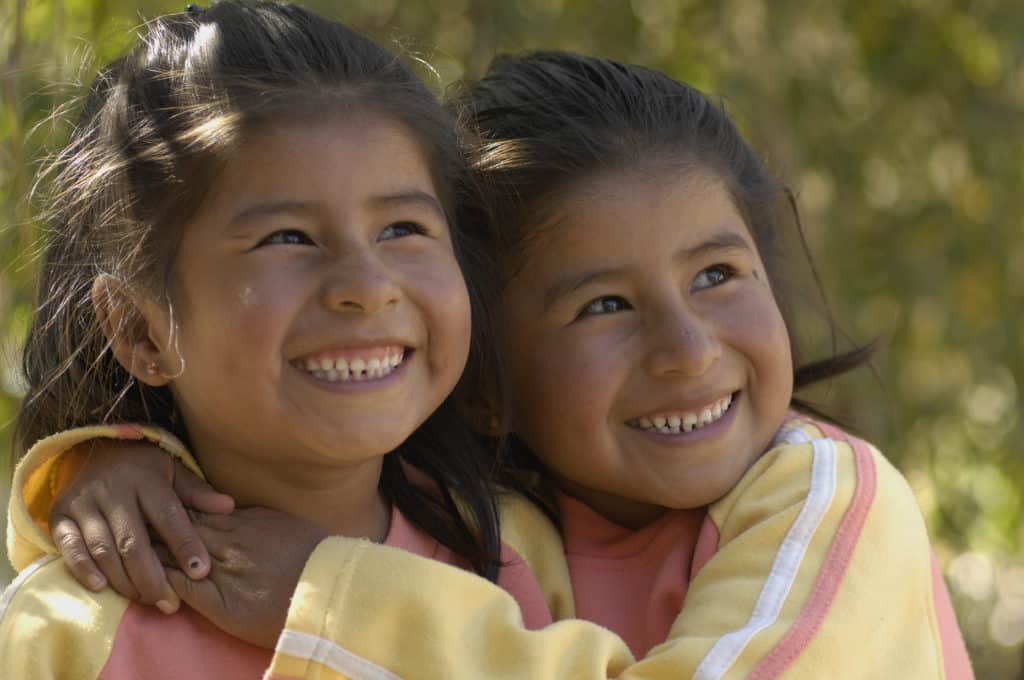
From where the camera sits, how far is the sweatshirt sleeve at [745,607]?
1859 mm

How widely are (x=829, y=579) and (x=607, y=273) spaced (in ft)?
1.81

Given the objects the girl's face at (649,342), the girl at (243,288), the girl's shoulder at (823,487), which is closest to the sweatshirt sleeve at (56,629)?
the girl at (243,288)

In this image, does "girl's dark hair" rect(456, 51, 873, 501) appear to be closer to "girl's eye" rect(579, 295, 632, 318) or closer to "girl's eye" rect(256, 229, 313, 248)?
"girl's eye" rect(579, 295, 632, 318)

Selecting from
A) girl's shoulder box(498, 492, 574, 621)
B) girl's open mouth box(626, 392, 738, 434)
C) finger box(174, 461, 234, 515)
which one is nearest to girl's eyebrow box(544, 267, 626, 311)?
girl's open mouth box(626, 392, 738, 434)

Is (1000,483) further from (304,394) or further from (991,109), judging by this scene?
(304,394)

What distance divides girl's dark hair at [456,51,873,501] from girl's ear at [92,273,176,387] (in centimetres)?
57

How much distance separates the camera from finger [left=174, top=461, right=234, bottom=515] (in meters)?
2.09

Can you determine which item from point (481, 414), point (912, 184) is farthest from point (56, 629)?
point (912, 184)

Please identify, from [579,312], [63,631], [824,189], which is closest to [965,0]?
[824,189]

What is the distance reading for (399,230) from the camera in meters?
2.12

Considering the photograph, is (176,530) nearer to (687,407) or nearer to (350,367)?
(350,367)

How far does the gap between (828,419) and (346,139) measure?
1.21 m

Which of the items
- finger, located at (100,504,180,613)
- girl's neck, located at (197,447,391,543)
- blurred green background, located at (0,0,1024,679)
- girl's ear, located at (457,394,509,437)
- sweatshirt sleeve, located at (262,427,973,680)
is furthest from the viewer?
blurred green background, located at (0,0,1024,679)

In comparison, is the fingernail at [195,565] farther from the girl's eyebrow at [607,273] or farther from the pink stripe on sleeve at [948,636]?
the pink stripe on sleeve at [948,636]
